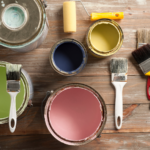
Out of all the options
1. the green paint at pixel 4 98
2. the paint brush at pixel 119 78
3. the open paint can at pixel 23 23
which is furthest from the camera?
the paint brush at pixel 119 78

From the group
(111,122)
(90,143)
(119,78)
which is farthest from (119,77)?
(90,143)

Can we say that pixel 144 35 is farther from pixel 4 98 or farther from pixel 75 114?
pixel 4 98

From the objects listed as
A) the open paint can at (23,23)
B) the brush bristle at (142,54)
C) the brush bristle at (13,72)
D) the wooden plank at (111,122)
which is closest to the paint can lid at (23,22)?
the open paint can at (23,23)

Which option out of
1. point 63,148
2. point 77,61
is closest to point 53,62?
point 77,61

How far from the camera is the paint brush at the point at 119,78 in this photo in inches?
32.7

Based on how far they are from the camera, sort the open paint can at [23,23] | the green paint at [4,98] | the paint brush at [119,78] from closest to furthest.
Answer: the open paint can at [23,23] → the green paint at [4,98] → the paint brush at [119,78]

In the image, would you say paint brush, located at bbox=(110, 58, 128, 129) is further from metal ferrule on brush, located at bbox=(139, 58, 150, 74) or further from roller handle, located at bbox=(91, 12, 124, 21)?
roller handle, located at bbox=(91, 12, 124, 21)

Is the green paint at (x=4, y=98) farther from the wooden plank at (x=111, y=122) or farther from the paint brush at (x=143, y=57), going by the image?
the paint brush at (x=143, y=57)

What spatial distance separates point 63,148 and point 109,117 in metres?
0.29

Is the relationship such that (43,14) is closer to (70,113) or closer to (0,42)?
(0,42)

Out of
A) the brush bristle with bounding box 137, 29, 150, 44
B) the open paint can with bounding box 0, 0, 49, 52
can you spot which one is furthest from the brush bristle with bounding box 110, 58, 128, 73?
the open paint can with bounding box 0, 0, 49, 52

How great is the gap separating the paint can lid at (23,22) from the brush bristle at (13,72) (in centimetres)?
10

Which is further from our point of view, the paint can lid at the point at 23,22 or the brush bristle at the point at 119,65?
the brush bristle at the point at 119,65

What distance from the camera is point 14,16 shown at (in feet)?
2.12
